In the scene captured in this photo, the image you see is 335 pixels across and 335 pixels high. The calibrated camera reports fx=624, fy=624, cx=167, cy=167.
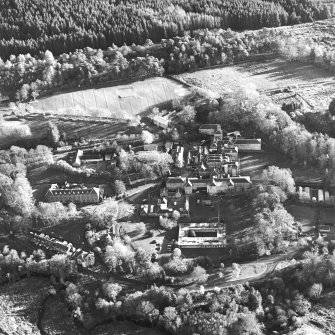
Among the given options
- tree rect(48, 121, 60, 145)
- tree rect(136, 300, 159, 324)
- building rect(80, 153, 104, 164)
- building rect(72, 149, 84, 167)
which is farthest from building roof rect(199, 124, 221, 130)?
tree rect(136, 300, 159, 324)

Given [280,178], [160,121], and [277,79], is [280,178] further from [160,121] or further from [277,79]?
[277,79]

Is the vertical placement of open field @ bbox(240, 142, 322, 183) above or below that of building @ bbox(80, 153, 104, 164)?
below

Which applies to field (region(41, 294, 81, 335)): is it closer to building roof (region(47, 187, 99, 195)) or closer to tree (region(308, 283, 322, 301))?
building roof (region(47, 187, 99, 195))

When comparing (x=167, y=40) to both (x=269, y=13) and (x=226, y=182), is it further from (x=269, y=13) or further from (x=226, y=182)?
(x=226, y=182)

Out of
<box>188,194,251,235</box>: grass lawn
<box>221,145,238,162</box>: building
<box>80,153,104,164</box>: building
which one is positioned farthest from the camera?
<box>80,153,104,164</box>: building

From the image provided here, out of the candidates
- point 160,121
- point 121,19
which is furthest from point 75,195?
point 121,19
